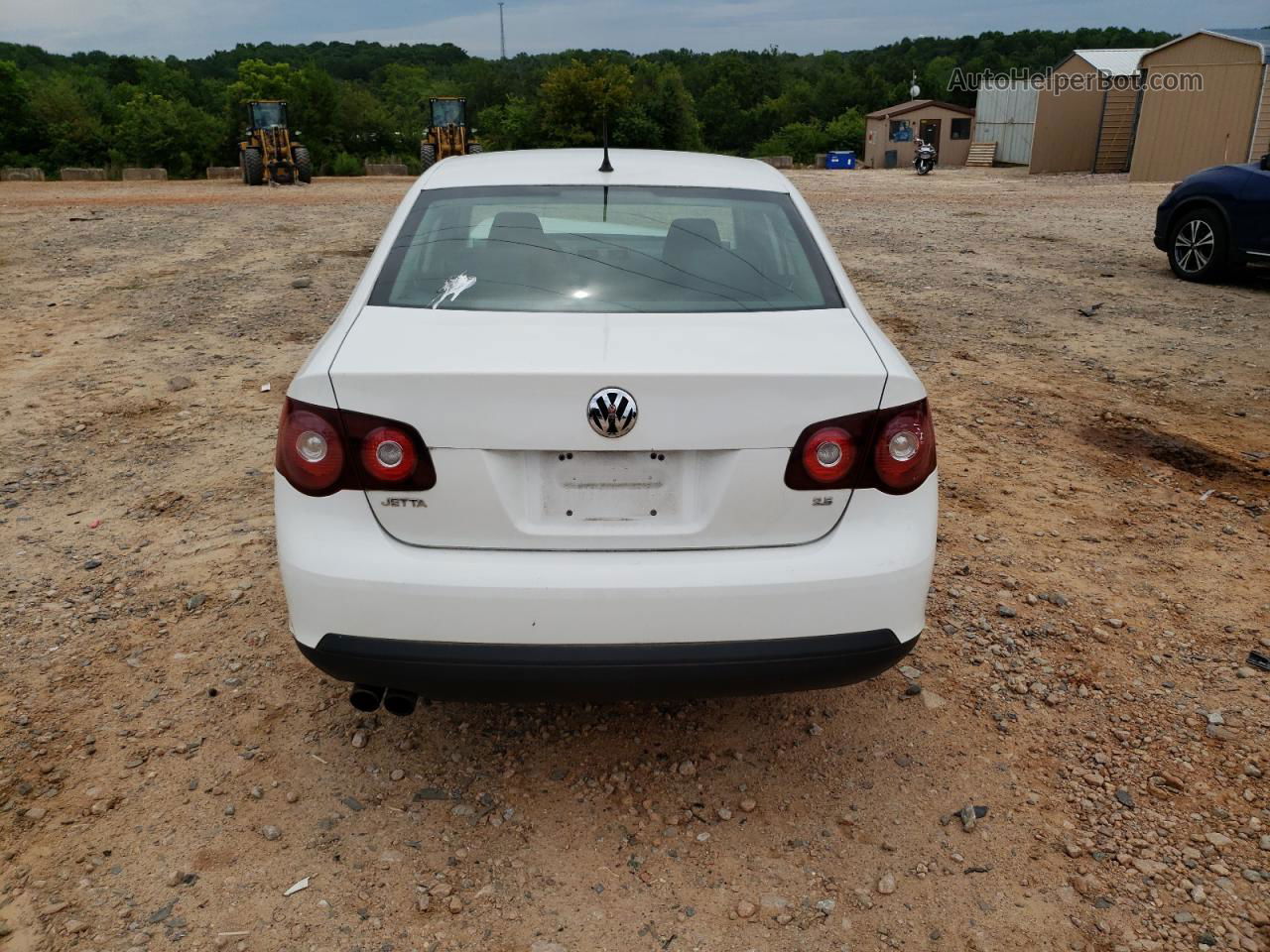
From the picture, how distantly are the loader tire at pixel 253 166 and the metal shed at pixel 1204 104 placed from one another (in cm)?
2297

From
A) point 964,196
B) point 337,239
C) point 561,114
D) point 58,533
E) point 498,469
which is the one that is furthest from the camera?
point 561,114

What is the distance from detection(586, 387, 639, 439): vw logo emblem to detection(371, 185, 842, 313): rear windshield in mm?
518

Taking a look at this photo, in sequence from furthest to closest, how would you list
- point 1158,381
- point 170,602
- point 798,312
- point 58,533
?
point 1158,381 → point 58,533 → point 170,602 → point 798,312

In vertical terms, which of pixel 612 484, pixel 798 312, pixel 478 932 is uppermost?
pixel 798 312

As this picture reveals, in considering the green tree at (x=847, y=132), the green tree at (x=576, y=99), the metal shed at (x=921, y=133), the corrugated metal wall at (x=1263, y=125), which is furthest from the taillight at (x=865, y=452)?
the green tree at (x=847, y=132)

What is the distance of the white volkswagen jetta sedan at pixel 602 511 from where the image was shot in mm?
2223

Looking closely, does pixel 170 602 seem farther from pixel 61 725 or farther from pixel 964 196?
pixel 964 196

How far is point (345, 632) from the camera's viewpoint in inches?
91.0

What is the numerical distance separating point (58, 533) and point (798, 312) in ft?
11.8

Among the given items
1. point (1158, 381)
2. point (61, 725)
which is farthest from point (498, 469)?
point (1158, 381)

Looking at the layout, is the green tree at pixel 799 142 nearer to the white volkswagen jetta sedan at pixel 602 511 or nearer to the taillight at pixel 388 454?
the white volkswagen jetta sedan at pixel 602 511

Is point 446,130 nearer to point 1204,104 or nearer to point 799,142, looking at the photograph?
point 1204,104

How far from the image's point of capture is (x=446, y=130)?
2719cm

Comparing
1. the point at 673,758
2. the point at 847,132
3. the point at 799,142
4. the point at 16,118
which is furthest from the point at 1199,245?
the point at 799,142
